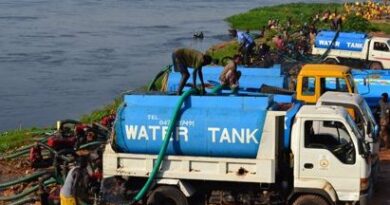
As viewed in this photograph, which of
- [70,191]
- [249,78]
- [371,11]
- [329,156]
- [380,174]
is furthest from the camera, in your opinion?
[371,11]

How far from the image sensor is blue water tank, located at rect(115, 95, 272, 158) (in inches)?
475

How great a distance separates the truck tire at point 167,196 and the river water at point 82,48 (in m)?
16.3

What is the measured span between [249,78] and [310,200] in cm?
763

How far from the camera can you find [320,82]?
18453mm

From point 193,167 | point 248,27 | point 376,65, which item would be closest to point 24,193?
point 193,167

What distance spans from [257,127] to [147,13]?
61.4m

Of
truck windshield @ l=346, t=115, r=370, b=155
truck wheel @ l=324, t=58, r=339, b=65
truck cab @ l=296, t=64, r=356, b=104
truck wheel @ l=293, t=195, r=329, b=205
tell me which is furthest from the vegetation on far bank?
truck wheel @ l=293, t=195, r=329, b=205

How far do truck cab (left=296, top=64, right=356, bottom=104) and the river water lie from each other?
1294 centimetres

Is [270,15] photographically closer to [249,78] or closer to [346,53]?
[346,53]

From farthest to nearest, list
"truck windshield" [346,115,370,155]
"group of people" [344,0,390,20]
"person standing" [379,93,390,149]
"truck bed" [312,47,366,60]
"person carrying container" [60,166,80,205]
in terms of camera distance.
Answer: "group of people" [344,0,390,20] < "truck bed" [312,47,366,60] < "person standing" [379,93,390,149] < "truck windshield" [346,115,370,155] < "person carrying container" [60,166,80,205]

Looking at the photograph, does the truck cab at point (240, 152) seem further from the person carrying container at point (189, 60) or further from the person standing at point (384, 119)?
the person standing at point (384, 119)

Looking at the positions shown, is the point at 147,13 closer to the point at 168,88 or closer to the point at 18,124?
the point at 18,124

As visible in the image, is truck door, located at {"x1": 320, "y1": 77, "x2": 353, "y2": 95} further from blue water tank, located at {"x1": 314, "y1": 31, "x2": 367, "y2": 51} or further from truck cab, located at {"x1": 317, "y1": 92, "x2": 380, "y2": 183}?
blue water tank, located at {"x1": 314, "y1": 31, "x2": 367, "y2": 51}

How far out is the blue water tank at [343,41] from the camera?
1202 inches
